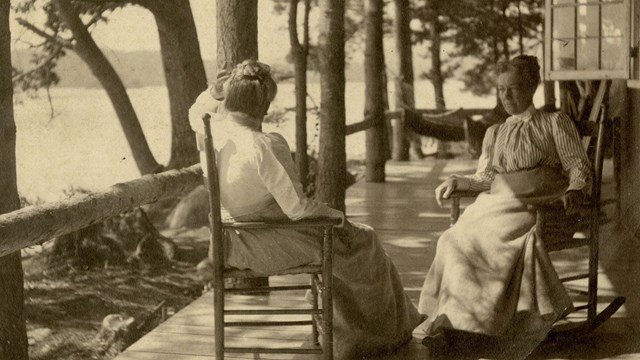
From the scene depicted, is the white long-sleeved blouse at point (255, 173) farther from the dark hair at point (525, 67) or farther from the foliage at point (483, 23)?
the foliage at point (483, 23)

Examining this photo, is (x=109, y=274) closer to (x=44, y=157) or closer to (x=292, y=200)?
(x=292, y=200)

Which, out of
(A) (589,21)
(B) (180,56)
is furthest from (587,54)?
(B) (180,56)

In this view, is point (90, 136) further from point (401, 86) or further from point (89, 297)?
point (89, 297)

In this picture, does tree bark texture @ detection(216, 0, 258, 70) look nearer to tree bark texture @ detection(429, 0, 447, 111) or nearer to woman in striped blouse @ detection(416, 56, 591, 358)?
woman in striped blouse @ detection(416, 56, 591, 358)

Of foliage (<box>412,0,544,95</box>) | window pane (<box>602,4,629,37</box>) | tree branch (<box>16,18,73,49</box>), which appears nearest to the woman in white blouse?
window pane (<box>602,4,629,37</box>)

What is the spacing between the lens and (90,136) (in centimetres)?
3334

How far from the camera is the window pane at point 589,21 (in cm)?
863

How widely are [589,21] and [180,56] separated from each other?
498 cm

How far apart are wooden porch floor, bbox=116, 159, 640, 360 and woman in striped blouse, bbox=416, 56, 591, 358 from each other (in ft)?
0.66

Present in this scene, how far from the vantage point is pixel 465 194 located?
4.54 metres

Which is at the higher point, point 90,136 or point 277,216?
point 277,216

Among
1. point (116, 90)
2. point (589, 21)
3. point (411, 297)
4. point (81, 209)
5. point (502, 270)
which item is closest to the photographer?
point (81, 209)

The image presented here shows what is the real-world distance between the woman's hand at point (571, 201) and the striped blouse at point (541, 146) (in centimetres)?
3

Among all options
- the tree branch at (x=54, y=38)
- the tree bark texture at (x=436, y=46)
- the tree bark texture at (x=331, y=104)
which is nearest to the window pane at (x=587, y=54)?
the tree bark texture at (x=331, y=104)
